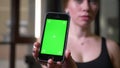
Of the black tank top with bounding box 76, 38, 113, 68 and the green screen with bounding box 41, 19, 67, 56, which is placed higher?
the green screen with bounding box 41, 19, 67, 56

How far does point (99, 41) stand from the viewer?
0.68m

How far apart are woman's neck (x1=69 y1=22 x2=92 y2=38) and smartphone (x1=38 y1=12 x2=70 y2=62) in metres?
0.17

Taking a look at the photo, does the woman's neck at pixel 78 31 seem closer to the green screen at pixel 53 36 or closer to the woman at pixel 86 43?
the woman at pixel 86 43

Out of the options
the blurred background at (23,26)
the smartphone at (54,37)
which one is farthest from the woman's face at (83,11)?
the blurred background at (23,26)

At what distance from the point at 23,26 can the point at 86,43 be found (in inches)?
32.2

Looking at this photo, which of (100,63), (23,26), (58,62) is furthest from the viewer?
(23,26)

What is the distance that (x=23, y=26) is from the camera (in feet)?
4.79

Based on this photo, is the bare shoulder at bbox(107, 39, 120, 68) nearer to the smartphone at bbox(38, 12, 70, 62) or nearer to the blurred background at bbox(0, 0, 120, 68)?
the smartphone at bbox(38, 12, 70, 62)

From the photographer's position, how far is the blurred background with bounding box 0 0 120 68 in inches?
51.7

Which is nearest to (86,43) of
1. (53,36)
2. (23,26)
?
(53,36)

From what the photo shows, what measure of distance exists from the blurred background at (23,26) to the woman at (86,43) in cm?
58

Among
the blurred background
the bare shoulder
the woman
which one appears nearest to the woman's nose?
the woman

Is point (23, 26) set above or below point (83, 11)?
below

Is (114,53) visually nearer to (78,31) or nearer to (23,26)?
(78,31)
